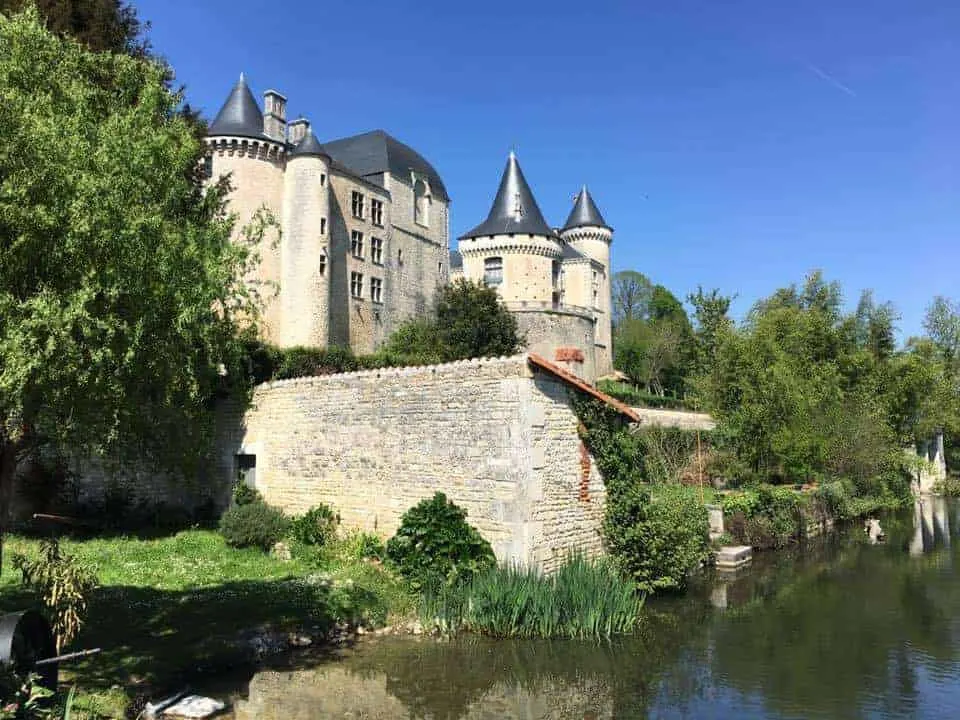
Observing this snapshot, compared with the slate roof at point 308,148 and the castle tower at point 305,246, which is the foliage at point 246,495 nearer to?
the castle tower at point 305,246

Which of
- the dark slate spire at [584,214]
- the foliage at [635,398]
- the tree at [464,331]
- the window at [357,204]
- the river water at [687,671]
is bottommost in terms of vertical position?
the river water at [687,671]

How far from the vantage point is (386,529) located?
12656mm

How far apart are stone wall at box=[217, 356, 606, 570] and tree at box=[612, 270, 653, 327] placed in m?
56.9

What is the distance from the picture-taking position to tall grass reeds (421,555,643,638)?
982cm

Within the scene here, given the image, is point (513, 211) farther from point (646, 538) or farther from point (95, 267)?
point (95, 267)

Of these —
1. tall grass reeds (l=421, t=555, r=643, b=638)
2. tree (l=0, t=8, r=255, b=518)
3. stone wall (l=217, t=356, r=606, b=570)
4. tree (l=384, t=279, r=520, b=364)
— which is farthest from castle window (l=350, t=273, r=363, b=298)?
tree (l=0, t=8, r=255, b=518)

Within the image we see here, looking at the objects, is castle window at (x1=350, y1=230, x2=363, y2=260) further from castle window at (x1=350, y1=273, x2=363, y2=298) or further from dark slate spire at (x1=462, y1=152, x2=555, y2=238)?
dark slate spire at (x1=462, y1=152, x2=555, y2=238)

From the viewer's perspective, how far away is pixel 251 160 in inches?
1177

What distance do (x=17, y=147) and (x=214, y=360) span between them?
2.76 m

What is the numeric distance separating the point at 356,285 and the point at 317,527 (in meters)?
21.3

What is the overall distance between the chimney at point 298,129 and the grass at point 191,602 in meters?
22.3

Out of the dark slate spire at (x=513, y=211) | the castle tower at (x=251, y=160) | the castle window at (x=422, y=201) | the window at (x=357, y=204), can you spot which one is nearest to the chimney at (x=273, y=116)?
the castle tower at (x=251, y=160)

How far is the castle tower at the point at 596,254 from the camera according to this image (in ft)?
170

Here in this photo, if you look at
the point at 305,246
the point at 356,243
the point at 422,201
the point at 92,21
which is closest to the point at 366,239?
the point at 356,243
